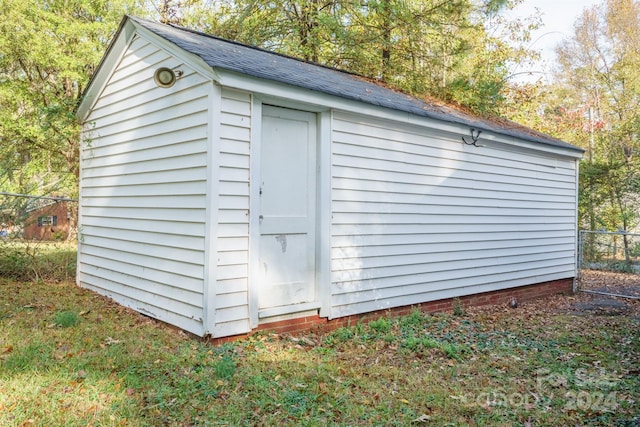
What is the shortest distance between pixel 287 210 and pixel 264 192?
36cm

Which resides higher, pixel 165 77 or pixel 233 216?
pixel 165 77

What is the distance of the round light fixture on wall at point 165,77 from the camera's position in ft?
15.1

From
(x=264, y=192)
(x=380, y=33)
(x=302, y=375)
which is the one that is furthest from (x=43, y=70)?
(x=302, y=375)

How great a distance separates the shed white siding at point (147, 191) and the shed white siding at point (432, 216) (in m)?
1.63

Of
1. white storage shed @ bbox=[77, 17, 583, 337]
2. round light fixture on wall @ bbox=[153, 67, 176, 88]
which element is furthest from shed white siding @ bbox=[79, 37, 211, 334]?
round light fixture on wall @ bbox=[153, 67, 176, 88]

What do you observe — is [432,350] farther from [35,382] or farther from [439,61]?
[439,61]

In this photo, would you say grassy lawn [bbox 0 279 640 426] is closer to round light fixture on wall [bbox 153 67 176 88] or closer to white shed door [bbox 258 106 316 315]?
white shed door [bbox 258 106 316 315]

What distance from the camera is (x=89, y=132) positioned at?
6.74m

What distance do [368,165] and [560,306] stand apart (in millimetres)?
4787

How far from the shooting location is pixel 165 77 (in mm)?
4680

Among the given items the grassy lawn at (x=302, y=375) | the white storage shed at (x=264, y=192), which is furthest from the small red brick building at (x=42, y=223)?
the grassy lawn at (x=302, y=375)

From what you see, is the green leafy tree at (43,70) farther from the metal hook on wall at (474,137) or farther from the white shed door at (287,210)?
the metal hook on wall at (474,137)

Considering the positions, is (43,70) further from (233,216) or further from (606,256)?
(606,256)

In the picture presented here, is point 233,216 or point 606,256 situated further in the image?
point 606,256
